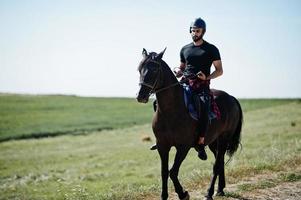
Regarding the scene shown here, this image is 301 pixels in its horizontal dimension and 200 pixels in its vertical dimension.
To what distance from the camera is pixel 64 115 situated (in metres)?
73.6

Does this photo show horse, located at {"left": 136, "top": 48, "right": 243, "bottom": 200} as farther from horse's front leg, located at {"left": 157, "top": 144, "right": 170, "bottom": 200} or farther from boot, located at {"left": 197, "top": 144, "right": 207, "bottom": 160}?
boot, located at {"left": 197, "top": 144, "right": 207, "bottom": 160}

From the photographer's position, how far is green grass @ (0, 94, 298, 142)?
2315 inches

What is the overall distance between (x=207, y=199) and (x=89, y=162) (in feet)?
93.0

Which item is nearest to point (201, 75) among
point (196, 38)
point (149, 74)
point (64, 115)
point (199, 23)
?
point (196, 38)

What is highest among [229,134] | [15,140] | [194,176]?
[229,134]

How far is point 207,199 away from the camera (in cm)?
938

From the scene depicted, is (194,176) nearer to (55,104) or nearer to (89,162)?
(89,162)

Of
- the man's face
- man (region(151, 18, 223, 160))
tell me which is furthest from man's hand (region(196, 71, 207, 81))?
the man's face

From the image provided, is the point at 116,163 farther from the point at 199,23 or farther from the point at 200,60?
the point at 199,23

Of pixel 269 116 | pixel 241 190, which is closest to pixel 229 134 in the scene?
pixel 241 190

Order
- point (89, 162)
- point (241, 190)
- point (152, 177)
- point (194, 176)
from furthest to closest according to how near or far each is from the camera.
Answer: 1. point (89, 162)
2. point (152, 177)
3. point (194, 176)
4. point (241, 190)

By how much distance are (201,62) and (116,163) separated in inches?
1034

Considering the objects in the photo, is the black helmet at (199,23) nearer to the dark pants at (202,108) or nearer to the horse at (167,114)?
the horse at (167,114)

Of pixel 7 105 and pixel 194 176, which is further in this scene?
pixel 7 105
